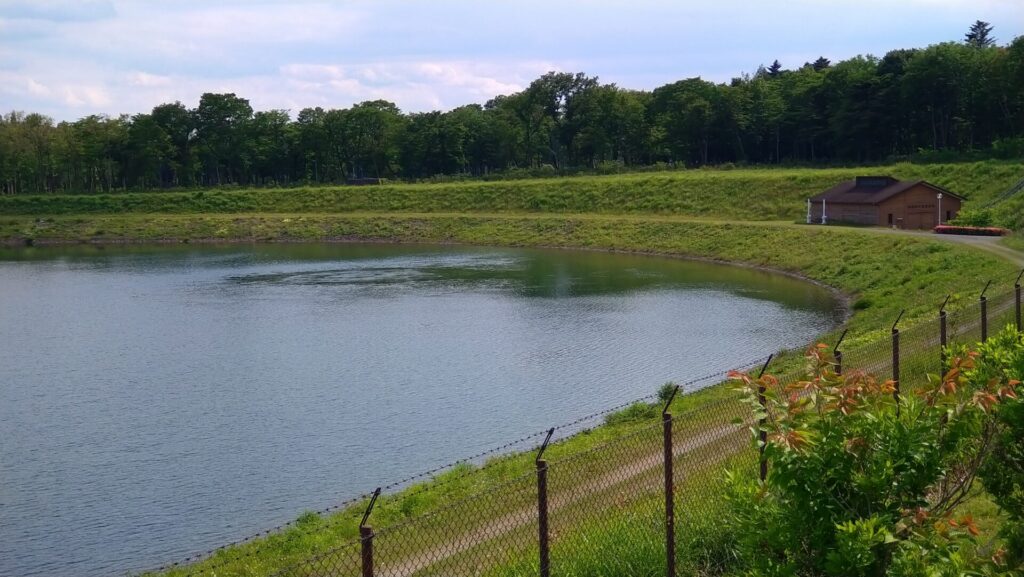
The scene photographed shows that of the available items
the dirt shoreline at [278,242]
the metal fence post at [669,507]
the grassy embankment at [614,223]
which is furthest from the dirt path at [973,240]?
the metal fence post at [669,507]

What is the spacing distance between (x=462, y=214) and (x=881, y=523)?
92182 mm

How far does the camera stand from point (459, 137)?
133000 mm

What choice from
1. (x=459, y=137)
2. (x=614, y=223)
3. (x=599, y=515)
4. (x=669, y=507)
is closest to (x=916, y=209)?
(x=614, y=223)

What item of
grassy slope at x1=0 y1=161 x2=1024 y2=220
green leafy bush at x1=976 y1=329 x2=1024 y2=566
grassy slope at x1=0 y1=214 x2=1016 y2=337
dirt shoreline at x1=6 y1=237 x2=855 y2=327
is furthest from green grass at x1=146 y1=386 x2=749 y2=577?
grassy slope at x1=0 y1=161 x2=1024 y2=220

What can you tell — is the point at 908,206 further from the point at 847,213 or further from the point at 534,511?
the point at 534,511

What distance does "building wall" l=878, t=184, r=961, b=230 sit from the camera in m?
66.9

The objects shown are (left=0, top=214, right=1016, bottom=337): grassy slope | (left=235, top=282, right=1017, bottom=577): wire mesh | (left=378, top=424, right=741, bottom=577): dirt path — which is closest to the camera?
(left=235, top=282, right=1017, bottom=577): wire mesh

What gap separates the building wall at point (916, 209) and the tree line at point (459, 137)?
Answer: 36.8m

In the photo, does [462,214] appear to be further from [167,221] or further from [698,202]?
[167,221]

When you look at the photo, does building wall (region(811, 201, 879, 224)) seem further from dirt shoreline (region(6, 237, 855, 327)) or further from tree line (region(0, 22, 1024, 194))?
tree line (region(0, 22, 1024, 194))

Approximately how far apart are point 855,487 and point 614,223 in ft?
258

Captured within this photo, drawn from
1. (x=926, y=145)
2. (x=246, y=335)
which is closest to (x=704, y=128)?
(x=926, y=145)

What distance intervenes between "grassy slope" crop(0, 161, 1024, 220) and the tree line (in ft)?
56.9

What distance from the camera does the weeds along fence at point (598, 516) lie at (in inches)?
406
